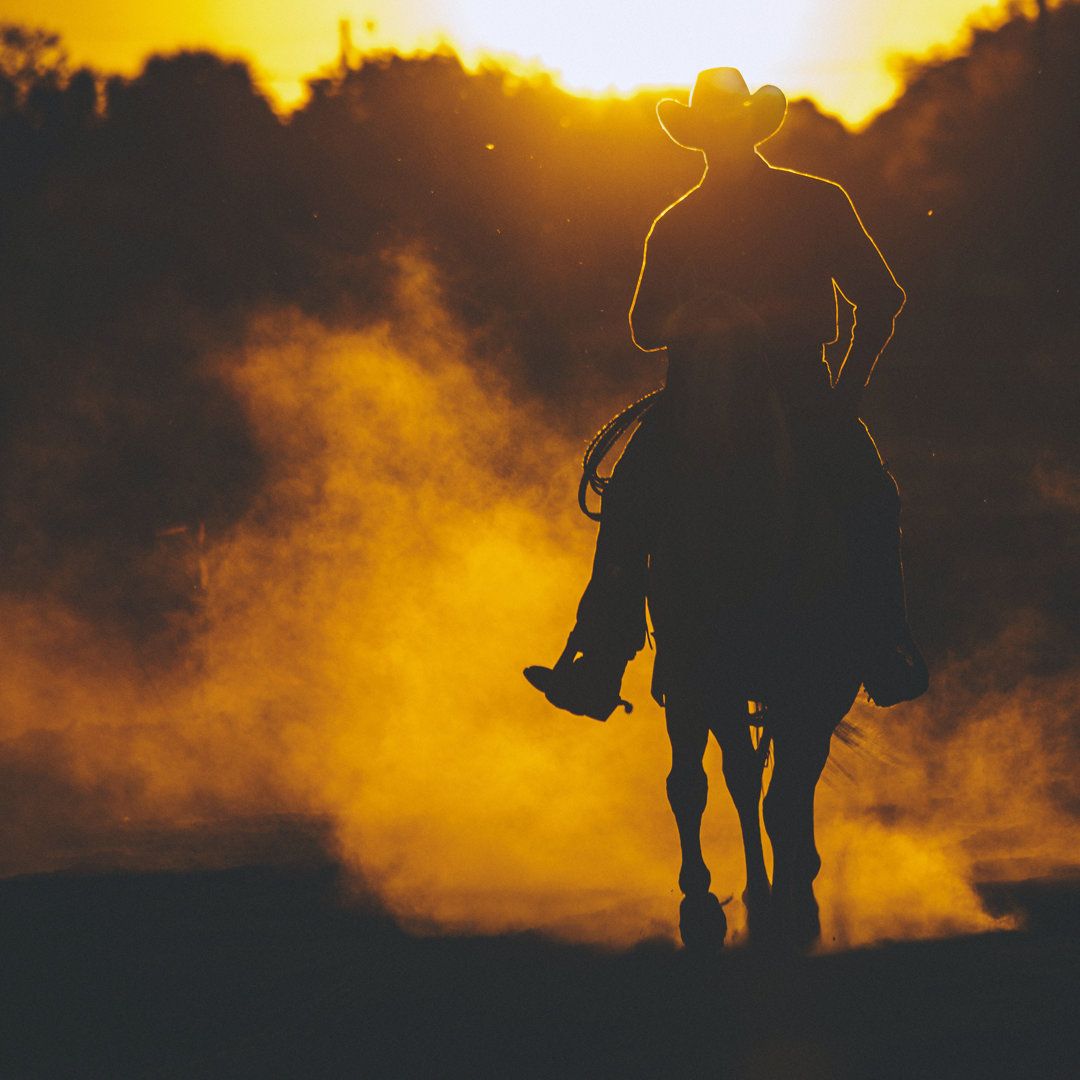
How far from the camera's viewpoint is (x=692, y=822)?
15.0ft

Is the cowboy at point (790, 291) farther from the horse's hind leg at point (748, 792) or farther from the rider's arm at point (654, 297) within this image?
the horse's hind leg at point (748, 792)

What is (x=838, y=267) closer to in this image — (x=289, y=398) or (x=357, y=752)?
(x=357, y=752)

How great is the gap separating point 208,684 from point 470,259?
5.86 metres

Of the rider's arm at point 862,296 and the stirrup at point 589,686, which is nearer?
the rider's arm at point 862,296

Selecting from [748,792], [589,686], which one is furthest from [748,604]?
[589,686]

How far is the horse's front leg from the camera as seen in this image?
437 cm

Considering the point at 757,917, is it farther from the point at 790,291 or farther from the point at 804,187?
the point at 804,187

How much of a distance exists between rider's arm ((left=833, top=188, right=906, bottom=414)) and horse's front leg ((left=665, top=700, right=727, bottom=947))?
134cm

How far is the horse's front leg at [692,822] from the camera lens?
14.3 feet

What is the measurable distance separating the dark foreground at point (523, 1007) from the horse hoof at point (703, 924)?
0.09m

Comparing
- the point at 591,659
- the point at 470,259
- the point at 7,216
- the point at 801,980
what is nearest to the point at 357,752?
the point at 591,659

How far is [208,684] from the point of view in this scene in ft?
45.4

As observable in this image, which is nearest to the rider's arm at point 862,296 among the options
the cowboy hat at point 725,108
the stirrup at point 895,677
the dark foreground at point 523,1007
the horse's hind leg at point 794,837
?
the cowboy hat at point 725,108

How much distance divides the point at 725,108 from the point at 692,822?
8.71 feet
